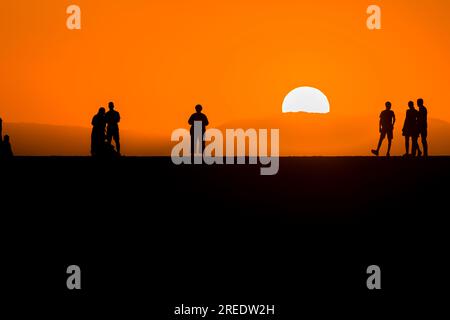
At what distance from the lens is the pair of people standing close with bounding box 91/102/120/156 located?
2841cm

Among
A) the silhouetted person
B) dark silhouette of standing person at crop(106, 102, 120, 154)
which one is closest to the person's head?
dark silhouette of standing person at crop(106, 102, 120, 154)

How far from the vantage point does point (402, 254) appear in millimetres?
16453

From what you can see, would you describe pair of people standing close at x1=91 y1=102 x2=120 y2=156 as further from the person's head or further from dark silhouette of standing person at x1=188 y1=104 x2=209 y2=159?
the person's head

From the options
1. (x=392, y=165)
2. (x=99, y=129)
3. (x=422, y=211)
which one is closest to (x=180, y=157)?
(x=99, y=129)

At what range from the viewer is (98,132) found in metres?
28.6

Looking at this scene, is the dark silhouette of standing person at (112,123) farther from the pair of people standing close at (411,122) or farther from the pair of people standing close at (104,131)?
the pair of people standing close at (411,122)

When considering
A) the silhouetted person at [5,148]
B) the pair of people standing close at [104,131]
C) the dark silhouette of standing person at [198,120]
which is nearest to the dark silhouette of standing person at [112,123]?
the pair of people standing close at [104,131]

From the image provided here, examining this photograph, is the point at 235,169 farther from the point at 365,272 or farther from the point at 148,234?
the point at 365,272

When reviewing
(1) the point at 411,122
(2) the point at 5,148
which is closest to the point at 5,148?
(2) the point at 5,148

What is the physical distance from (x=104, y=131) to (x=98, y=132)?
0.85ft

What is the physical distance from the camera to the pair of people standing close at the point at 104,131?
28.4 metres

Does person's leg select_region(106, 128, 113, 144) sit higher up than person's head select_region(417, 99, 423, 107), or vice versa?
person's head select_region(417, 99, 423, 107)

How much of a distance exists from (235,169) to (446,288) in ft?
40.6
